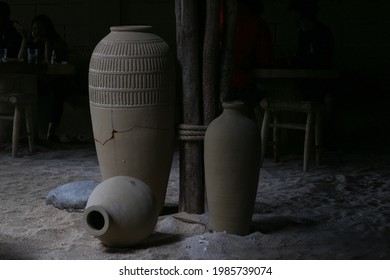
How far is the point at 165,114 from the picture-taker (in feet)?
15.8

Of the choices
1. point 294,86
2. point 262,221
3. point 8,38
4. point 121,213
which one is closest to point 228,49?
point 262,221

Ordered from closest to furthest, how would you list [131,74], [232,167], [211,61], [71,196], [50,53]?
[232,167] < [131,74] < [211,61] < [71,196] < [50,53]

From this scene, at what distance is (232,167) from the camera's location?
436 centimetres

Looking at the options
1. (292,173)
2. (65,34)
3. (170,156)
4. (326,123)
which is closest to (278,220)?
(170,156)

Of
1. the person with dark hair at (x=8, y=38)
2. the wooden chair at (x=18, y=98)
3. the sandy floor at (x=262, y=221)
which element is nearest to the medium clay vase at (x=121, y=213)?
the sandy floor at (x=262, y=221)

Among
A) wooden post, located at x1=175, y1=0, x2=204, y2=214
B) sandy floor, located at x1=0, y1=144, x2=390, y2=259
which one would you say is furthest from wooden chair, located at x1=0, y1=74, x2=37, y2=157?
wooden post, located at x1=175, y1=0, x2=204, y2=214

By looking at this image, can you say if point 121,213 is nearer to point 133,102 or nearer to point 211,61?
point 133,102

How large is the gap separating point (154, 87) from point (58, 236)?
1.10 metres

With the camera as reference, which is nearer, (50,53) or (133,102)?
(133,102)

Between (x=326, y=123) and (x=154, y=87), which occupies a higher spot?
(x=154, y=87)

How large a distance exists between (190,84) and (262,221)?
102 centimetres

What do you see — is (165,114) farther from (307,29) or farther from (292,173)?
(307,29)

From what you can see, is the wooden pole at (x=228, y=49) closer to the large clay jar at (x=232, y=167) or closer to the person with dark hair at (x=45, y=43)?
the large clay jar at (x=232, y=167)

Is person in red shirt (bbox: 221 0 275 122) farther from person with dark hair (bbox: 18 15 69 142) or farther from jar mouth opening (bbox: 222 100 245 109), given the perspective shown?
jar mouth opening (bbox: 222 100 245 109)
